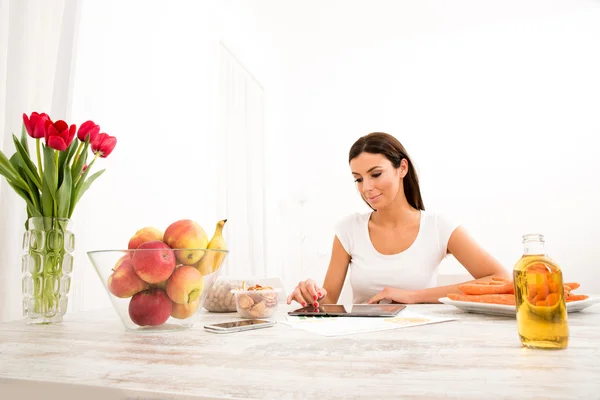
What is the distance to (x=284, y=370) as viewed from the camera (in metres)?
0.51

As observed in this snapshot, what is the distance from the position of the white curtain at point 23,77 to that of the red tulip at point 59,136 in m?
0.52

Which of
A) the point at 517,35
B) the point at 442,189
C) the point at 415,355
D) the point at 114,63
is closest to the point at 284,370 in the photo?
the point at 415,355

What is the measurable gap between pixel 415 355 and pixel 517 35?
476 centimetres

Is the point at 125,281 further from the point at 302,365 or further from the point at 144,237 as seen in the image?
the point at 302,365

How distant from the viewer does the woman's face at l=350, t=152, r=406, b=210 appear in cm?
206

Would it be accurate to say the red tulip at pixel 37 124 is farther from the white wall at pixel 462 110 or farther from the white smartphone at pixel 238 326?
the white wall at pixel 462 110

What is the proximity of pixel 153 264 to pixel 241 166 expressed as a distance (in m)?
3.21

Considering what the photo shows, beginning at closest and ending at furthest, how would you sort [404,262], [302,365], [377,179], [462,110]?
[302,365] < [404,262] < [377,179] < [462,110]

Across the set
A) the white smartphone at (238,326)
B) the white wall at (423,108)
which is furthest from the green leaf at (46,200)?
the white wall at (423,108)

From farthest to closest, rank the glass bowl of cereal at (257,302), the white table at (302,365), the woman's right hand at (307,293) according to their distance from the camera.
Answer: the woman's right hand at (307,293)
the glass bowl of cereal at (257,302)
the white table at (302,365)

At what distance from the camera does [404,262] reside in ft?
6.29

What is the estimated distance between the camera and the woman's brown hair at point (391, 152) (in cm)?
210

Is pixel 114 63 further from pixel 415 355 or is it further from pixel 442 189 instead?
pixel 442 189

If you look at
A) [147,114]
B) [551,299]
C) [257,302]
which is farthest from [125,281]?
[147,114]
